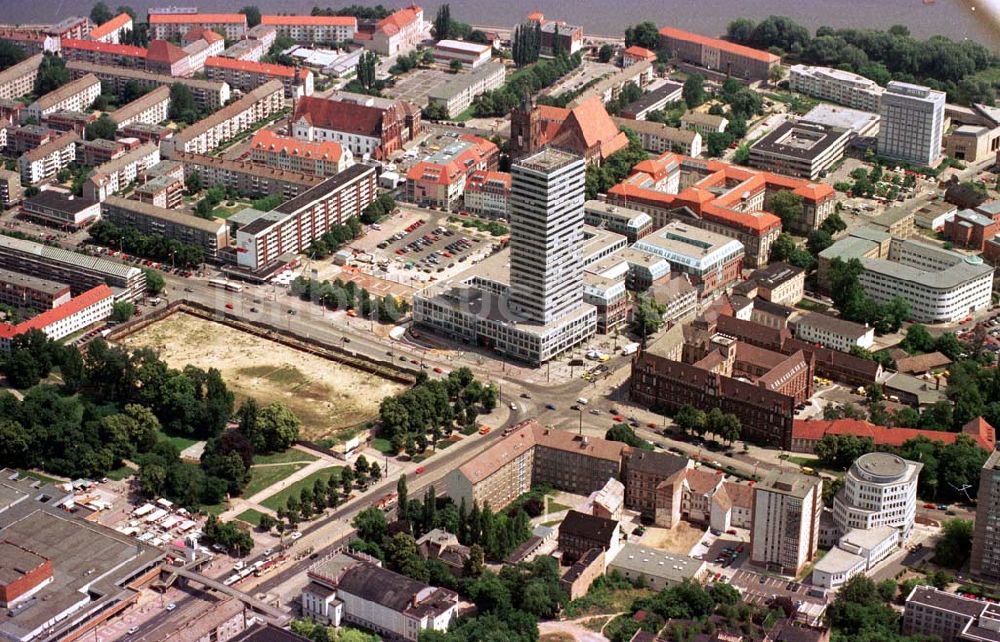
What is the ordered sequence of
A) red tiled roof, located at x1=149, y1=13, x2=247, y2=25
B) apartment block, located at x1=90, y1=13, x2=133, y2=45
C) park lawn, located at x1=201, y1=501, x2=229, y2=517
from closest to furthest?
park lawn, located at x1=201, y1=501, x2=229, y2=517 → apartment block, located at x1=90, y1=13, x2=133, y2=45 → red tiled roof, located at x1=149, y1=13, x2=247, y2=25

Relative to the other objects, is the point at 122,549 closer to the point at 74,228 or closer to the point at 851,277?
the point at 74,228

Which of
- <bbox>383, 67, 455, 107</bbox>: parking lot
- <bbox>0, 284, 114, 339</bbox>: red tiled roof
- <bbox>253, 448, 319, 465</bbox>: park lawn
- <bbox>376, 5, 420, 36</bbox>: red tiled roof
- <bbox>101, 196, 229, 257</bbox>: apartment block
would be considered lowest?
<bbox>253, 448, 319, 465</bbox>: park lawn

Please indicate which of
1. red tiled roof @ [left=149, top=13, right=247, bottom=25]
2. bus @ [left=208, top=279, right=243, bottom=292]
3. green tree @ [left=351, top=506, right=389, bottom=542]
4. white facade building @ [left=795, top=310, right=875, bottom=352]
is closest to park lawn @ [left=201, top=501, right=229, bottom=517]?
green tree @ [left=351, top=506, right=389, bottom=542]

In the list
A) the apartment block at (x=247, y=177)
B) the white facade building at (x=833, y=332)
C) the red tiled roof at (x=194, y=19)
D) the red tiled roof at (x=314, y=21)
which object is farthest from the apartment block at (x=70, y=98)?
the white facade building at (x=833, y=332)

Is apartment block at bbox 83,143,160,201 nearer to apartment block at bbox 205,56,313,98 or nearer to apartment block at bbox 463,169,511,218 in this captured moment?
apartment block at bbox 205,56,313,98

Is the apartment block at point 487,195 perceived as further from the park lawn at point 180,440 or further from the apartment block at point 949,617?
the apartment block at point 949,617

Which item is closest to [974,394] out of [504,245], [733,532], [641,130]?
[733,532]
